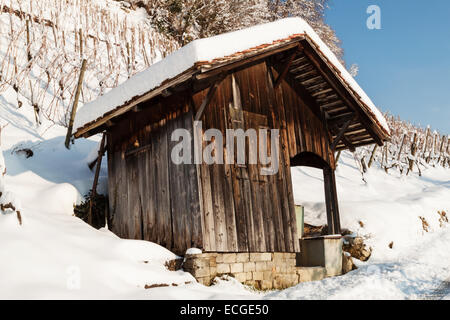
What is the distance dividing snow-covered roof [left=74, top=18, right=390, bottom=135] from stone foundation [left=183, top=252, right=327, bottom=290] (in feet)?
10.1

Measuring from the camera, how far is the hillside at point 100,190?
553cm

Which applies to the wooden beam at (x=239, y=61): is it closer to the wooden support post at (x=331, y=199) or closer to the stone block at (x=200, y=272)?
the stone block at (x=200, y=272)

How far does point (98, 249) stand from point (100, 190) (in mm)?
3712

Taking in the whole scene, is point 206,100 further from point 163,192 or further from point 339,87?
point 339,87

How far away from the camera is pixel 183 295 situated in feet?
18.5

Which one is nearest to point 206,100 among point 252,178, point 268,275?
point 252,178

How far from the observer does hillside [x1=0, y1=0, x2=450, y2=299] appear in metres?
5.53

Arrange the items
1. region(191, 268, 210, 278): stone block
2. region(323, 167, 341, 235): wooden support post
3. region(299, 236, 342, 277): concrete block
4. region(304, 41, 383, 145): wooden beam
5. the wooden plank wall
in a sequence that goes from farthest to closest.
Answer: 1. region(323, 167, 341, 235): wooden support post
2. region(299, 236, 342, 277): concrete block
3. region(304, 41, 383, 145): wooden beam
4. the wooden plank wall
5. region(191, 268, 210, 278): stone block

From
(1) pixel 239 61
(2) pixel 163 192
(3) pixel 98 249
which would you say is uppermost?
(1) pixel 239 61

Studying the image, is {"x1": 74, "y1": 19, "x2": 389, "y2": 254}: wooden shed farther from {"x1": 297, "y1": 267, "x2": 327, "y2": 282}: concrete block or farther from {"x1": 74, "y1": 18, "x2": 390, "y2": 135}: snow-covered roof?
{"x1": 297, "y1": 267, "x2": 327, "y2": 282}: concrete block

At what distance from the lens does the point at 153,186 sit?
328 inches

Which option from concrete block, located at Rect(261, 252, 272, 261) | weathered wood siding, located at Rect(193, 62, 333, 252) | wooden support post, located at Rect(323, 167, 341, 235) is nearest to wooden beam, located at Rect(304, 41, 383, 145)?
weathered wood siding, located at Rect(193, 62, 333, 252)
